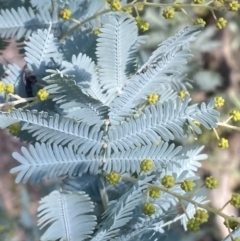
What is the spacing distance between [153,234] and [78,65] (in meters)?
0.22

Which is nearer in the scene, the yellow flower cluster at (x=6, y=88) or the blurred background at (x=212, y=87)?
the yellow flower cluster at (x=6, y=88)

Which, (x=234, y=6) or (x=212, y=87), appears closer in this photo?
(x=234, y=6)

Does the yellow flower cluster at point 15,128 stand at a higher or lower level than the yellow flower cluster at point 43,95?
lower

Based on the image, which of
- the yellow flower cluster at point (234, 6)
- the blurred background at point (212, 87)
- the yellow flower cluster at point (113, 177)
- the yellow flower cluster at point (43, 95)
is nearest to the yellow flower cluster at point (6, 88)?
the yellow flower cluster at point (43, 95)

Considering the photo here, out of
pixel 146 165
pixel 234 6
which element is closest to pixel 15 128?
pixel 146 165

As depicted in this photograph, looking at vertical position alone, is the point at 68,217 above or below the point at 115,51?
below

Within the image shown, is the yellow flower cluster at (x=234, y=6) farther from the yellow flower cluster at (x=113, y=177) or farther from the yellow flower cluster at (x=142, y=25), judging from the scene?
the yellow flower cluster at (x=113, y=177)

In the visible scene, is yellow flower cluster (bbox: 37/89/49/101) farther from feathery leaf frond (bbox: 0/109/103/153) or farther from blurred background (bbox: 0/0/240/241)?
blurred background (bbox: 0/0/240/241)

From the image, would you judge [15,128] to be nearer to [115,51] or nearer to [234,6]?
[115,51]

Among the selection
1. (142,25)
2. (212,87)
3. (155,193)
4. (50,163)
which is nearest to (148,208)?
(155,193)

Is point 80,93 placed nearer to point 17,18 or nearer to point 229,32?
point 17,18

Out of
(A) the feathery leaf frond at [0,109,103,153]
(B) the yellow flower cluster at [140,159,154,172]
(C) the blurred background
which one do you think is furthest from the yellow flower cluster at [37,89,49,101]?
(C) the blurred background

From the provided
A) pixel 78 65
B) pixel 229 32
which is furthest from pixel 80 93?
pixel 229 32

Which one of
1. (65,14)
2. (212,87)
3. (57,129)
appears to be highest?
(65,14)
